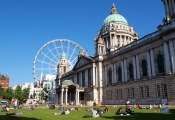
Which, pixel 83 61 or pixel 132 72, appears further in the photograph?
pixel 83 61

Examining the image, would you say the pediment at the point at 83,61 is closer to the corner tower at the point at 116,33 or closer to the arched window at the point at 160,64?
the corner tower at the point at 116,33

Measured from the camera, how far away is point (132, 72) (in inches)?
2144

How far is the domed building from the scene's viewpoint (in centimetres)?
4203

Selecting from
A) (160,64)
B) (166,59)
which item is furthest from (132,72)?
(166,59)

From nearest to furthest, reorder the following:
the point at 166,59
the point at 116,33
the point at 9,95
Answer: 1. the point at 166,59
2. the point at 116,33
3. the point at 9,95

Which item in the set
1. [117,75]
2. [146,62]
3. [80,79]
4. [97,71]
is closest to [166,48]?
[146,62]

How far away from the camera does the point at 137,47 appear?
168 ft

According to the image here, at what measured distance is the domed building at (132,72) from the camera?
4203 cm

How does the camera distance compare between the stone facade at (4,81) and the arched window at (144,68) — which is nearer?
the arched window at (144,68)

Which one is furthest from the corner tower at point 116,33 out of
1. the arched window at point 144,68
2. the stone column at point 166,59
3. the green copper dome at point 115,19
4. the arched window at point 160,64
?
the stone column at point 166,59

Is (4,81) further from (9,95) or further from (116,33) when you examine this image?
(116,33)

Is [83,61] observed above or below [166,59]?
above

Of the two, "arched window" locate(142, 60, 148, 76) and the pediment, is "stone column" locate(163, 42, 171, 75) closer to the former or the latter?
"arched window" locate(142, 60, 148, 76)

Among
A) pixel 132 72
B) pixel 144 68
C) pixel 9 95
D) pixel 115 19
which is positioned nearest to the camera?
pixel 144 68
